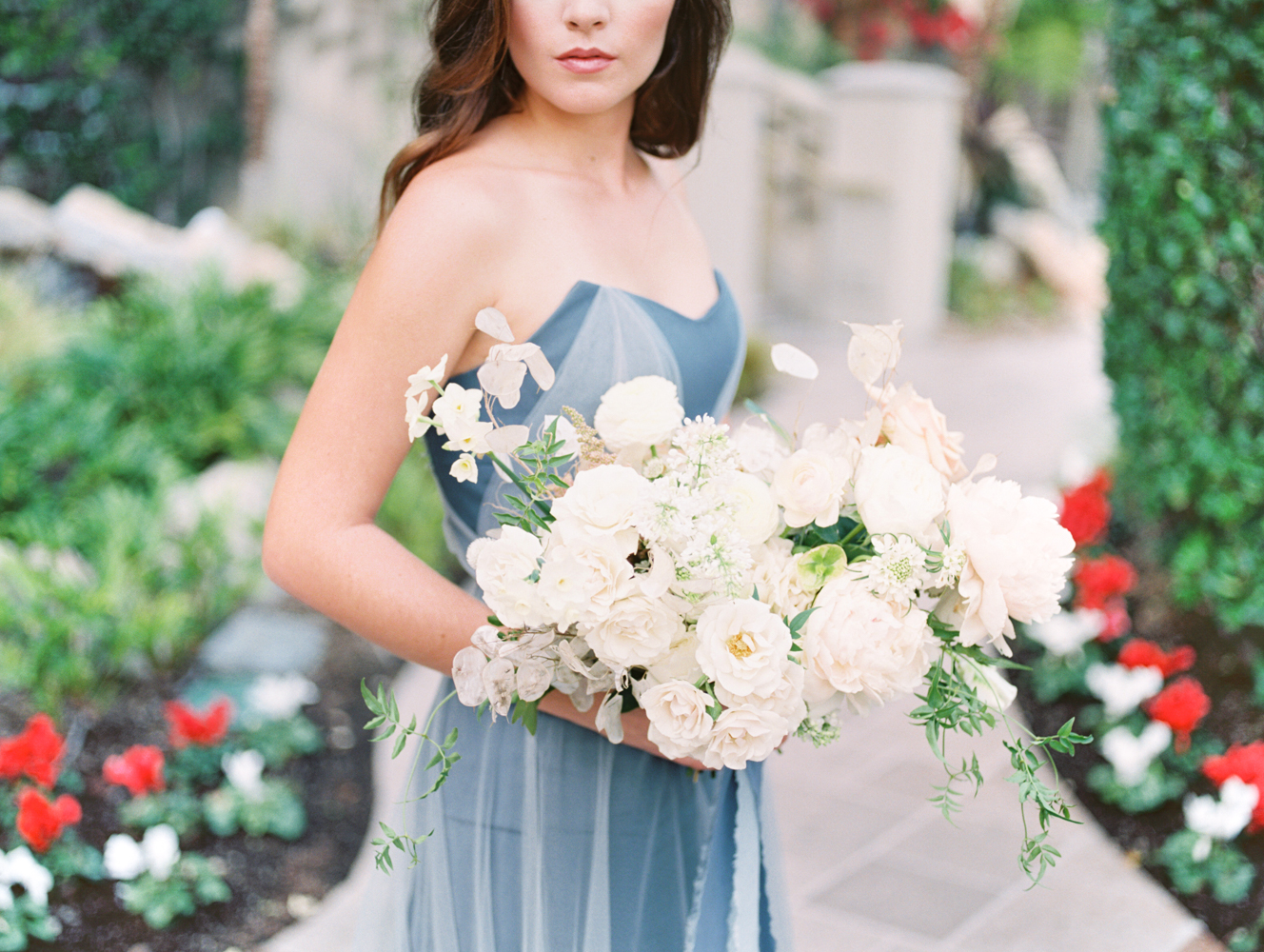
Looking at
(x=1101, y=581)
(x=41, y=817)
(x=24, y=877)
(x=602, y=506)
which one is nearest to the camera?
(x=602, y=506)

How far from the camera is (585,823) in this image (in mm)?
1597

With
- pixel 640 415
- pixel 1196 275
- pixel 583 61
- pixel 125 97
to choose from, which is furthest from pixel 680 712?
pixel 125 97

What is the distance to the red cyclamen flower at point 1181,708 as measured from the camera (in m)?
3.43

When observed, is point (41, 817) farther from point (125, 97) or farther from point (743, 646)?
point (125, 97)

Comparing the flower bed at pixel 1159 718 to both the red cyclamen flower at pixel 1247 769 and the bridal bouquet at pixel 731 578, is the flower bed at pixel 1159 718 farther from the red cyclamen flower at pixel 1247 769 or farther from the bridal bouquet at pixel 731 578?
the bridal bouquet at pixel 731 578

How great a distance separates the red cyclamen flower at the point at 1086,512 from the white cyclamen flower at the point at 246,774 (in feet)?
9.73

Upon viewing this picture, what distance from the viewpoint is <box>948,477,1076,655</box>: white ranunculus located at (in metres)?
1.24

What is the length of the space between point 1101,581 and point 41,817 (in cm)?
338

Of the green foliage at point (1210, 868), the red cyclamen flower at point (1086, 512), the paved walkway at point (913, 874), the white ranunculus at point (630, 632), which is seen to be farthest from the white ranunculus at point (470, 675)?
Answer: the red cyclamen flower at point (1086, 512)

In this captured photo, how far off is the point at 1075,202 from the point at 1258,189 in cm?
1821

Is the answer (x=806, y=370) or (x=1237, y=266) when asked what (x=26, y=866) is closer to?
(x=806, y=370)

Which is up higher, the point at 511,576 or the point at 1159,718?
the point at 511,576

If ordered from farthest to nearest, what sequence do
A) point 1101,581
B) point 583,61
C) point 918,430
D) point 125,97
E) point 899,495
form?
point 125,97
point 1101,581
point 583,61
point 918,430
point 899,495

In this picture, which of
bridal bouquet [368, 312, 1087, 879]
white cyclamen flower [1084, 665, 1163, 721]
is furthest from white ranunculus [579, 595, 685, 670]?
white cyclamen flower [1084, 665, 1163, 721]
